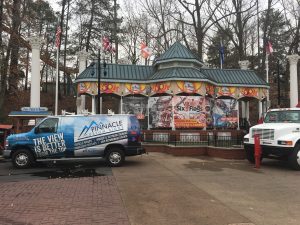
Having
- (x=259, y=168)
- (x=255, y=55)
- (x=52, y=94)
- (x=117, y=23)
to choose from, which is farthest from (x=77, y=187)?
(x=255, y=55)

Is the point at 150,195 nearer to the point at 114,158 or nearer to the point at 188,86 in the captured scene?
the point at 114,158

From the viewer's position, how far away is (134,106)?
78.0ft

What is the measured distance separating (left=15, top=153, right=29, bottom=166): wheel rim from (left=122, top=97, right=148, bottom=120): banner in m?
11.0

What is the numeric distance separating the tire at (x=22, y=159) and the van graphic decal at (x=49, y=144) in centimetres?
38

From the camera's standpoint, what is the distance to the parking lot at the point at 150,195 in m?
6.56

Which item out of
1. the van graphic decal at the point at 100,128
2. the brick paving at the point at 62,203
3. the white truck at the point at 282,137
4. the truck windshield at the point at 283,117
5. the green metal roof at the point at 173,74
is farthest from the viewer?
the green metal roof at the point at 173,74

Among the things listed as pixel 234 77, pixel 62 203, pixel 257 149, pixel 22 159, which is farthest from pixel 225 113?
pixel 62 203

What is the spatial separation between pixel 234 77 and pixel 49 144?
17.0 meters

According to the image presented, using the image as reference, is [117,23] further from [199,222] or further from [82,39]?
[199,222]

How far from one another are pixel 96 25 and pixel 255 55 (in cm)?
2507

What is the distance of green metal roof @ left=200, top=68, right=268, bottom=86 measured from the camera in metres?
25.2

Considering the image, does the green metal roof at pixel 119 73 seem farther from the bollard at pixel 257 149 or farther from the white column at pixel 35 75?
the bollard at pixel 257 149

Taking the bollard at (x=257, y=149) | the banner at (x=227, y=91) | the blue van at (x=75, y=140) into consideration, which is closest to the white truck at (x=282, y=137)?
the bollard at (x=257, y=149)

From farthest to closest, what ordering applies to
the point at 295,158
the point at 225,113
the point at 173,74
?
the point at 225,113, the point at 173,74, the point at 295,158
